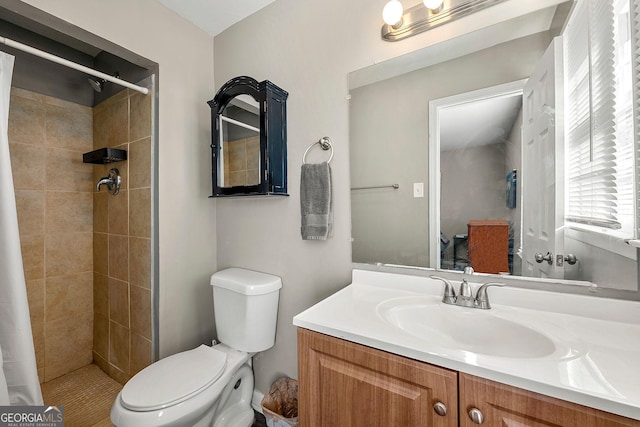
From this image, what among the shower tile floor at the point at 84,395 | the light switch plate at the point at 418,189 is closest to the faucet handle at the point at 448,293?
the light switch plate at the point at 418,189

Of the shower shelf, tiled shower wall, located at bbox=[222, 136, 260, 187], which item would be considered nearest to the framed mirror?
tiled shower wall, located at bbox=[222, 136, 260, 187]

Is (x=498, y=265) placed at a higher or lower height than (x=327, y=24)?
lower

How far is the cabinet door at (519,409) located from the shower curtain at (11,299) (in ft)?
5.57

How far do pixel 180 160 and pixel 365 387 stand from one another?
4.96 ft

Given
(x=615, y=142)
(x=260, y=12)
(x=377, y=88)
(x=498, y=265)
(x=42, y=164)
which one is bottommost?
(x=498, y=265)

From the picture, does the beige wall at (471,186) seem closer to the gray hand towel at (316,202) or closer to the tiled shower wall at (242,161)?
the gray hand towel at (316,202)

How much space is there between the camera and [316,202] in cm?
130

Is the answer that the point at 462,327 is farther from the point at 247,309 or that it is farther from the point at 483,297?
the point at 247,309

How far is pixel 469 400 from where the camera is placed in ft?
1.96

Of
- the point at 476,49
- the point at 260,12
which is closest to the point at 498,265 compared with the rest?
the point at 476,49

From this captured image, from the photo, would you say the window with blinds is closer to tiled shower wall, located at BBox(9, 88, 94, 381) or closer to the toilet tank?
the toilet tank

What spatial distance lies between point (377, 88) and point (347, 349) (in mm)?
1075

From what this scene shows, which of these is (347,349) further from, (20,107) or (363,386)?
(20,107)

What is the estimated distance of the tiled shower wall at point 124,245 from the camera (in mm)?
1581
